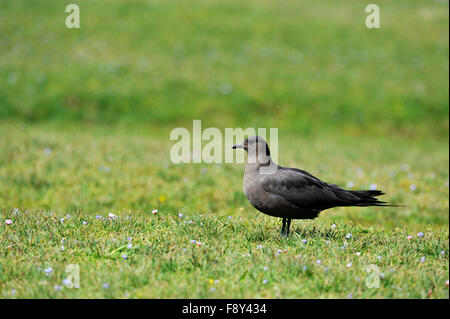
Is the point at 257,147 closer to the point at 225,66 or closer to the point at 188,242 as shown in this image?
the point at 188,242

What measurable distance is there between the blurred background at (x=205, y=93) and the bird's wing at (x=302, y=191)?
2.89 meters

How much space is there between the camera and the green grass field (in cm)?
476

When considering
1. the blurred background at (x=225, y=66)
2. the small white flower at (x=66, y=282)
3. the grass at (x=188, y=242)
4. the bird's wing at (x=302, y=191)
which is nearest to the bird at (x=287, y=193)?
the bird's wing at (x=302, y=191)

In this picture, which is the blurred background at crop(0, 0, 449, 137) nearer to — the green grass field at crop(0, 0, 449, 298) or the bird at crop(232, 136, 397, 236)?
the green grass field at crop(0, 0, 449, 298)

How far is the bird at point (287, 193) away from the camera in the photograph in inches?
224

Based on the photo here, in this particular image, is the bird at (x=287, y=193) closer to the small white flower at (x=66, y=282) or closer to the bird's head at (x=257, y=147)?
the bird's head at (x=257, y=147)

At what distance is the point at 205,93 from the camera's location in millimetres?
19234

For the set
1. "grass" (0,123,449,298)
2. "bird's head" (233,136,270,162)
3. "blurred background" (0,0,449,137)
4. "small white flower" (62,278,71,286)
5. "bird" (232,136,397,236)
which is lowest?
"small white flower" (62,278,71,286)

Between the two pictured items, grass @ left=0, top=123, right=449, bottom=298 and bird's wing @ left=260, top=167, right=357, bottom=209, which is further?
bird's wing @ left=260, top=167, right=357, bottom=209

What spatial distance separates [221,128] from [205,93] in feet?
7.28

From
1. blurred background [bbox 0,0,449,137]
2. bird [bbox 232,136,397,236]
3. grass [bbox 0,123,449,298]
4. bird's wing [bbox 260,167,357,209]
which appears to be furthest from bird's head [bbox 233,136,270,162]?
blurred background [bbox 0,0,449,137]

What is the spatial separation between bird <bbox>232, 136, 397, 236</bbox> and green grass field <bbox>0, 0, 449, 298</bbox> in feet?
1.19

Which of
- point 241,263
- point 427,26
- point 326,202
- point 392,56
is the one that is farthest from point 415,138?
point 241,263
